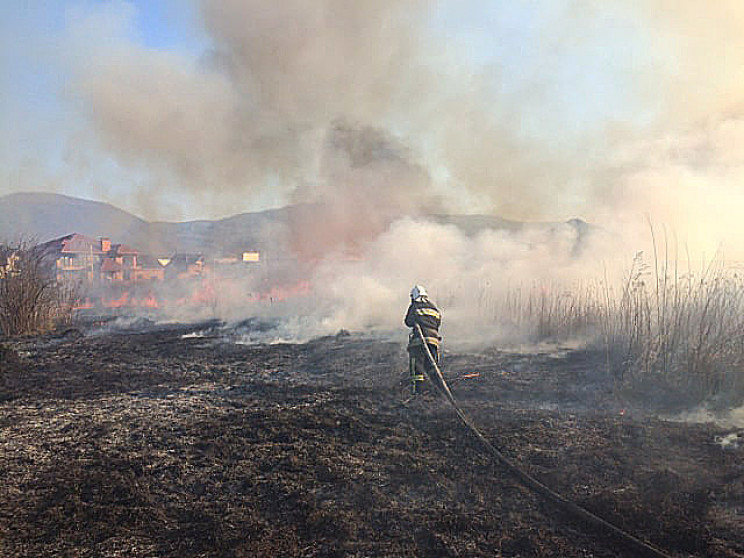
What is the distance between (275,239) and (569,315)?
21489mm

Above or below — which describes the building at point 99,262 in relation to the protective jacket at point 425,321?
above

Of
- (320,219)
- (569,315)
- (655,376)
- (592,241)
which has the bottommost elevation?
(655,376)

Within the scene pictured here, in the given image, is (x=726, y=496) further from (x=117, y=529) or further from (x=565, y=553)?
(x=117, y=529)

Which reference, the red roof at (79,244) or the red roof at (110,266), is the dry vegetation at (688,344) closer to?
the red roof at (110,266)

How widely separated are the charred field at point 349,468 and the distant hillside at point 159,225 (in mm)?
12673

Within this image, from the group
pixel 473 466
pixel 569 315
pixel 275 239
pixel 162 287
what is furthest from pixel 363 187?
pixel 473 466

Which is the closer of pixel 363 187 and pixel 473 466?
pixel 473 466

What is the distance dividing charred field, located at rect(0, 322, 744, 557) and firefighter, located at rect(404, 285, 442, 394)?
1.45 ft

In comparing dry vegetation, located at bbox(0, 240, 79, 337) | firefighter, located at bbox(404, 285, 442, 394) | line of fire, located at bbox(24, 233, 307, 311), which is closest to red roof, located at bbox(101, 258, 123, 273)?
line of fire, located at bbox(24, 233, 307, 311)

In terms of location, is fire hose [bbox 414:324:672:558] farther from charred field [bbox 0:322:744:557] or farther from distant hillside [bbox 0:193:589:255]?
distant hillside [bbox 0:193:589:255]

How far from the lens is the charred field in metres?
4.54

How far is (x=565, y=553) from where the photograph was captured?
4234mm

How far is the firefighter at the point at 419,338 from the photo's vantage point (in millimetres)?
9391

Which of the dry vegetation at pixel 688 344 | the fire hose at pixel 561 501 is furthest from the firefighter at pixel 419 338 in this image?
the dry vegetation at pixel 688 344
